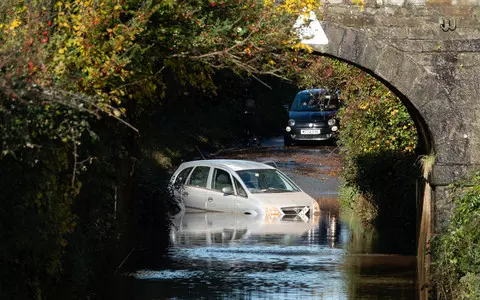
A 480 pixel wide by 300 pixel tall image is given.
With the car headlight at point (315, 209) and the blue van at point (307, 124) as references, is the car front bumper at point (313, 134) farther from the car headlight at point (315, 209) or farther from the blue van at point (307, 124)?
the car headlight at point (315, 209)

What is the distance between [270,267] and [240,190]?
22.1 feet

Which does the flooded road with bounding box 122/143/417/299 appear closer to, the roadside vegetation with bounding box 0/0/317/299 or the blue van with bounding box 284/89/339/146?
the roadside vegetation with bounding box 0/0/317/299

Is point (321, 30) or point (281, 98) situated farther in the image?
point (281, 98)

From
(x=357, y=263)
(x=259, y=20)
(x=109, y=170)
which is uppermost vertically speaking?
A: (x=259, y=20)

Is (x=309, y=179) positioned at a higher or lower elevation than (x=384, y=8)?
lower

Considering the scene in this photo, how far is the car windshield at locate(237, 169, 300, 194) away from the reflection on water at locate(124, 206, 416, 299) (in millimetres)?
1039

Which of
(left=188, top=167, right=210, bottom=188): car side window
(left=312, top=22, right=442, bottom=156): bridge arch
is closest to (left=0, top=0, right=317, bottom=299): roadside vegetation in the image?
(left=312, top=22, right=442, bottom=156): bridge arch

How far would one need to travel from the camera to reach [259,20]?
39.3ft

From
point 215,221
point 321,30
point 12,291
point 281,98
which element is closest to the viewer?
point 12,291

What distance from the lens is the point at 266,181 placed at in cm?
2194

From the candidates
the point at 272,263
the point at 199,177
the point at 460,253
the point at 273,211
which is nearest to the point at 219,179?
the point at 199,177

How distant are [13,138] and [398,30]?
6772 millimetres

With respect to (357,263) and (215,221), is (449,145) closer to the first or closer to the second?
(357,263)

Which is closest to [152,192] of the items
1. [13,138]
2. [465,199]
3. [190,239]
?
[190,239]
